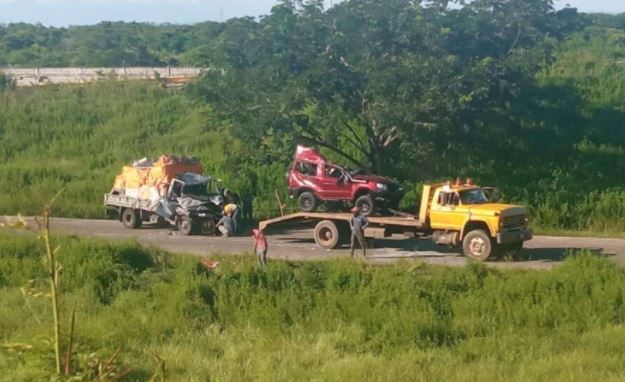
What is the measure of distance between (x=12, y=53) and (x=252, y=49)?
60.0m

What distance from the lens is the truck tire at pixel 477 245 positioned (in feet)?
73.2

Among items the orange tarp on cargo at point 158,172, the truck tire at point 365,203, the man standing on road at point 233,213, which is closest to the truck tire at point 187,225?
the man standing on road at point 233,213

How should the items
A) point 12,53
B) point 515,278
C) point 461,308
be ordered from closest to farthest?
point 461,308 → point 515,278 → point 12,53

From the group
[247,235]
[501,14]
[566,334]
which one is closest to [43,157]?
[247,235]

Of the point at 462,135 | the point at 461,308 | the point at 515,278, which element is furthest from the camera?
the point at 462,135

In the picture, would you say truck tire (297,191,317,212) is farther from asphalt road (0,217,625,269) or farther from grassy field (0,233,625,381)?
grassy field (0,233,625,381)

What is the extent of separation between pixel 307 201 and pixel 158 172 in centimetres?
480

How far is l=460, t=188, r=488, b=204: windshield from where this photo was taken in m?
23.1

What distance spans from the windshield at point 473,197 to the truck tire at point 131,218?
10982 millimetres

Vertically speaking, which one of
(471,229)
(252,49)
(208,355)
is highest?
(252,49)

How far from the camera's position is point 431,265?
71.5 ft

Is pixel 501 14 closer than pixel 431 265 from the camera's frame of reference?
→ No

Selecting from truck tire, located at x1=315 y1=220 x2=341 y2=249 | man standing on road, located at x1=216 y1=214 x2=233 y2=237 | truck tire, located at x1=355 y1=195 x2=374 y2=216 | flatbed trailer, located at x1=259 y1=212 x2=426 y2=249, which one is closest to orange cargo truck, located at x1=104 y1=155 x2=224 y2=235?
man standing on road, located at x1=216 y1=214 x2=233 y2=237

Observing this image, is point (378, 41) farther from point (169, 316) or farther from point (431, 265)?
point (169, 316)
